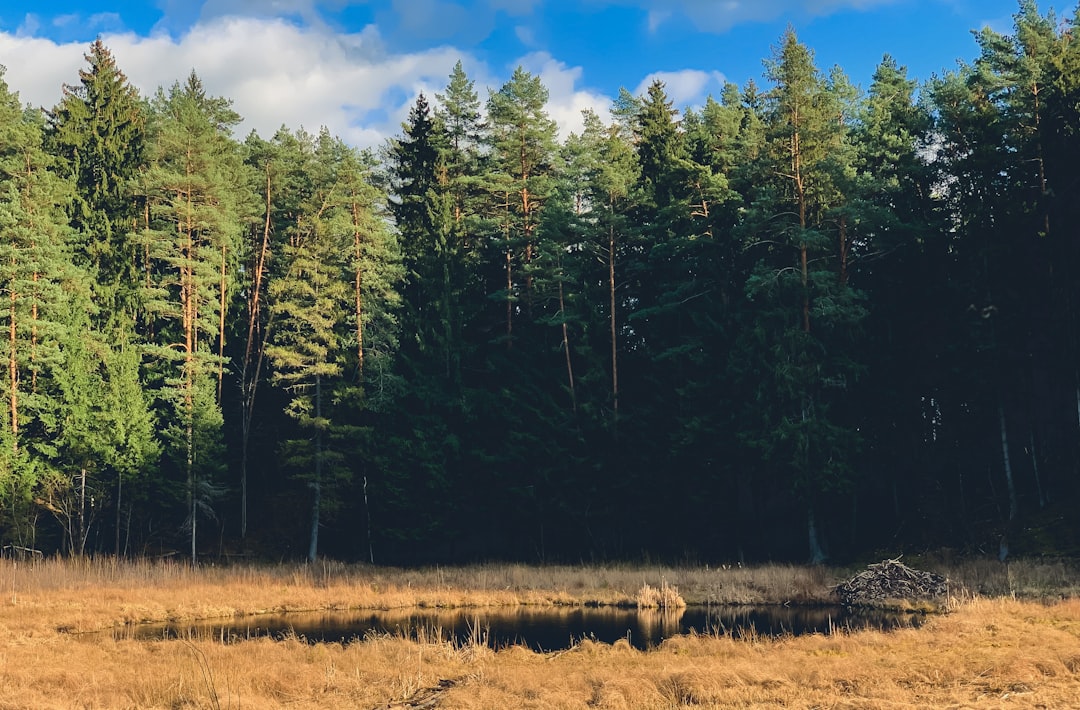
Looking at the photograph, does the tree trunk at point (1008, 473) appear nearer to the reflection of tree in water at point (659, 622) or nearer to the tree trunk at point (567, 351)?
the reflection of tree in water at point (659, 622)

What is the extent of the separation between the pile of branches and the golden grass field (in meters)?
0.69

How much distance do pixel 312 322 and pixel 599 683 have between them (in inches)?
1159

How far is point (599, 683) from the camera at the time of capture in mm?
14539

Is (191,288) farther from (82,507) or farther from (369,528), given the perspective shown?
(369,528)

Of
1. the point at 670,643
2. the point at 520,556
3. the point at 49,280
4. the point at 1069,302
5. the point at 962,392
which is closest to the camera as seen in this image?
the point at 670,643

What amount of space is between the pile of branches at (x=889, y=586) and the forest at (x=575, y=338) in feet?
20.7

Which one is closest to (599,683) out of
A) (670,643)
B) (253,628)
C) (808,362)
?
(670,643)

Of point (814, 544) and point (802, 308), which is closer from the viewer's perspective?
point (814, 544)

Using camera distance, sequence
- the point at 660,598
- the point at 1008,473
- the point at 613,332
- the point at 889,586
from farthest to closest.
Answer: the point at 613,332, the point at 1008,473, the point at 660,598, the point at 889,586

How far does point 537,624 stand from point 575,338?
1883 centimetres

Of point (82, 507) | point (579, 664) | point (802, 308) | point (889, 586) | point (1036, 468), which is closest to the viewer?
point (579, 664)

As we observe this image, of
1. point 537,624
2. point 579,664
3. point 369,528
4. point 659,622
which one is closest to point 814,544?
point 659,622

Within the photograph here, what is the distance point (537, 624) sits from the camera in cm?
2458

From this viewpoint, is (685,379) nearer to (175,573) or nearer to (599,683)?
(175,573)
